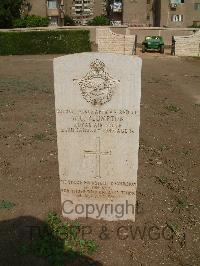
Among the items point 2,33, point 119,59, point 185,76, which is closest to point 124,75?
point 119,59

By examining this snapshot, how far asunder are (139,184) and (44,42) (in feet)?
84.1

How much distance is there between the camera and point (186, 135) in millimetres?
10773

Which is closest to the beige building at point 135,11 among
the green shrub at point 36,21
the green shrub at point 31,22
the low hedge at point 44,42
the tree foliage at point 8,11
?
the green shrub at point 36,21

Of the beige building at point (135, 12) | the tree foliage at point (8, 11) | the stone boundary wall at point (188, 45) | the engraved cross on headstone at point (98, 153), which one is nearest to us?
the engraved cross on headstone at point (98, 153)

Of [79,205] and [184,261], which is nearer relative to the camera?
[184,261]

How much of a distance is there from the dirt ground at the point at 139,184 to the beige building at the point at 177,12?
42836 millimetres

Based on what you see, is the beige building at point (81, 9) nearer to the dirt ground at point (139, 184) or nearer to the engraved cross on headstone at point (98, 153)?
the dirt ground at point (139, 184)

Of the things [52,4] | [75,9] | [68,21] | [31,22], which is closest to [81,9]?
[75,9]

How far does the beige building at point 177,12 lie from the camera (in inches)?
2140

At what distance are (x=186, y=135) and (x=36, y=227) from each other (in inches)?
238

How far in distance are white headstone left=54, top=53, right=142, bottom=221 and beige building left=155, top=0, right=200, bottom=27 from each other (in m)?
52.3

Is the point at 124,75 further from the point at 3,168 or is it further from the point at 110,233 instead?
the point at 3,168

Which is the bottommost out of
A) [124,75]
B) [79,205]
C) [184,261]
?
[184,261]

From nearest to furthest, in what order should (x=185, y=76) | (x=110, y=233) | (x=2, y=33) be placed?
(x=110, y=233) < (x=185, y=76) < (x=2, y=33)
